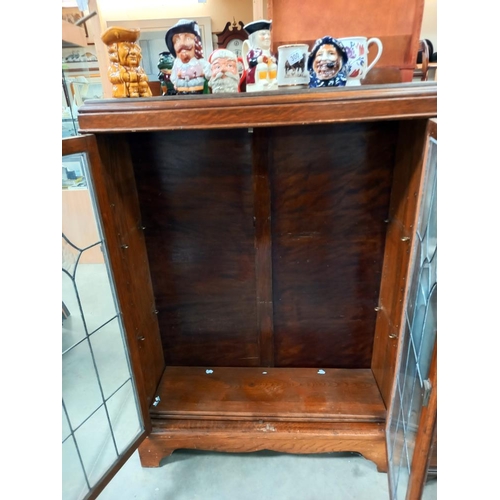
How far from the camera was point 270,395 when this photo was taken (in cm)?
120

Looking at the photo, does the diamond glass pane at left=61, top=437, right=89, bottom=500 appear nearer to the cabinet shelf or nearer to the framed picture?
→ the cabinet shelf

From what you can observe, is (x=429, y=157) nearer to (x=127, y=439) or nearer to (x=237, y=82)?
(x=237, y=82)

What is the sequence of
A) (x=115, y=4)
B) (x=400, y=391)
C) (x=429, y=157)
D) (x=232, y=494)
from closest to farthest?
1. (x=429, y=157)
2. (x=400, y=391)
3. (x=232, y=494)
4. (x=115, y=4)

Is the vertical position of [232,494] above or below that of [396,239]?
below

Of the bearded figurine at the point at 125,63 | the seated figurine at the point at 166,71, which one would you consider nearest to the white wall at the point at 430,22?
the seated figurine at the point at 166,71

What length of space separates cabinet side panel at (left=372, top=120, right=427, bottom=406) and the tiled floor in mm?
275

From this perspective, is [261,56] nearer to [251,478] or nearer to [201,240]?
[201,240]

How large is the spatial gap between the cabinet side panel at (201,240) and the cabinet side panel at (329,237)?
0.34 ft

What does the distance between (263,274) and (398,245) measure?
1.46 feet

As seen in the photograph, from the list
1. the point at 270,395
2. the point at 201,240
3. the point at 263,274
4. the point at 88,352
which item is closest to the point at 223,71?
the point at 201,240

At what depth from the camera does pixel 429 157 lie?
0.75m
